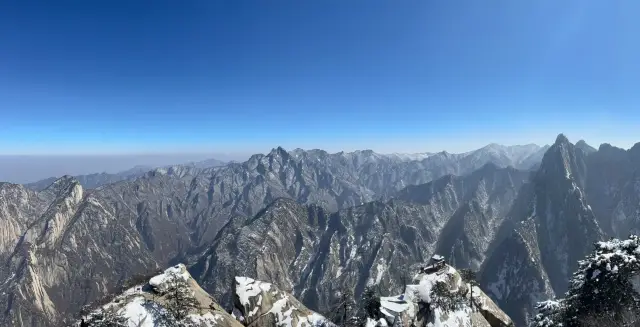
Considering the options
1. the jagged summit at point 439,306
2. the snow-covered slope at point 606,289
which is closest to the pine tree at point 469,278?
the jagged summit at point 439,306

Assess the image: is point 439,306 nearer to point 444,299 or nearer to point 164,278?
point 444,299

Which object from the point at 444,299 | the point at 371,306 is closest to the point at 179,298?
the point at 371,306

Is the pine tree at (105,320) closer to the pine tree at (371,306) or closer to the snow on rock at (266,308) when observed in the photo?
the snow on rock at (266,308)

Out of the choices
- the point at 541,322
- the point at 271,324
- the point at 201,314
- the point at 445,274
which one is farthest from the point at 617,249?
the point at 201,314

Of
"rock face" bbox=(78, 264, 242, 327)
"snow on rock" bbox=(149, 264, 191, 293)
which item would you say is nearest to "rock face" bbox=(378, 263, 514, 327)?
"rock face" bbox=(78, 264, 242, 327)

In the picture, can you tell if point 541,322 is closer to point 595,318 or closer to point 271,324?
point 595,318

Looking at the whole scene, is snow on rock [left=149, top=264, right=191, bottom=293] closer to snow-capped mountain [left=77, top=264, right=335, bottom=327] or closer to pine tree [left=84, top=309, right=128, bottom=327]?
snow-capped mountain [left=77, top=264, right=335, bottom=327]
